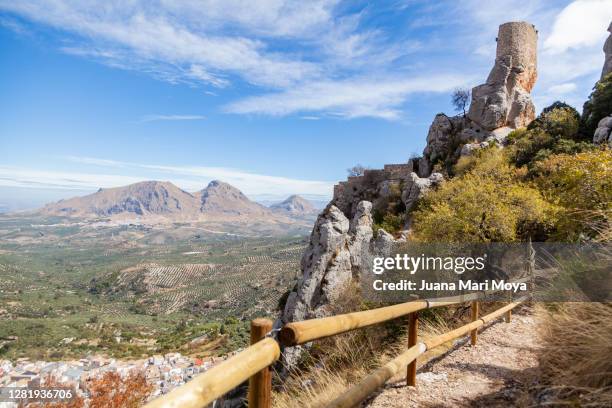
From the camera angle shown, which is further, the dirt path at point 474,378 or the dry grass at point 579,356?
the dirt path at point 474,378

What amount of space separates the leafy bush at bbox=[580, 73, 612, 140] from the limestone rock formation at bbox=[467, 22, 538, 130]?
17.9 feet

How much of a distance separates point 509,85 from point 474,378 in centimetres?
3159

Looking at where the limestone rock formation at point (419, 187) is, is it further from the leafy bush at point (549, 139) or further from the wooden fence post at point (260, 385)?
the wooden fence post at point (260, 385)

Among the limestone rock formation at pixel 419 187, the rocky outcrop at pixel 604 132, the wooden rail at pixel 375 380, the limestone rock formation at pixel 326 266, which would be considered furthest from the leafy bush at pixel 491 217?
the wooden rail at pixel 375 380

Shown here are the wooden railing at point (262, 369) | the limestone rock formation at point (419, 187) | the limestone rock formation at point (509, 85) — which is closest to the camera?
the wooden railing at point (262, 369)

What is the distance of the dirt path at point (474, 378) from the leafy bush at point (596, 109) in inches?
Result: 884

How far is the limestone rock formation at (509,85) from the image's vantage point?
95.8 ft

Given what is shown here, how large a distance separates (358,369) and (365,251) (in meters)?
9.21

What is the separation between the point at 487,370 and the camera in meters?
A: 4.75

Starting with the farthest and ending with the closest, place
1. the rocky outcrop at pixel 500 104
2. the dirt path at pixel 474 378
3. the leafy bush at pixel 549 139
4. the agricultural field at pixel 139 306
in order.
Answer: the agricultural field at pixel 139 306 → the rocky outcrop at pixel 500 104 → the leafy bush at pixel 549 139 → the dirt path at pixel 474 378

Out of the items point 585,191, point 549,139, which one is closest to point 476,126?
point 549,139

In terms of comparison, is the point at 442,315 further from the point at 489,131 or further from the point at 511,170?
the point at 489,131

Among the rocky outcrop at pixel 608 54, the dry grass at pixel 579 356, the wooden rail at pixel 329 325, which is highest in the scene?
the rocky outcrop at pixel 608 54

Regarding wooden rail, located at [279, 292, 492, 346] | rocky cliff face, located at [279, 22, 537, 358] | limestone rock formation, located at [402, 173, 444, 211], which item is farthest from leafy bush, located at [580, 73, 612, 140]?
wooden rail, located at [279, 292, 492, 346]
